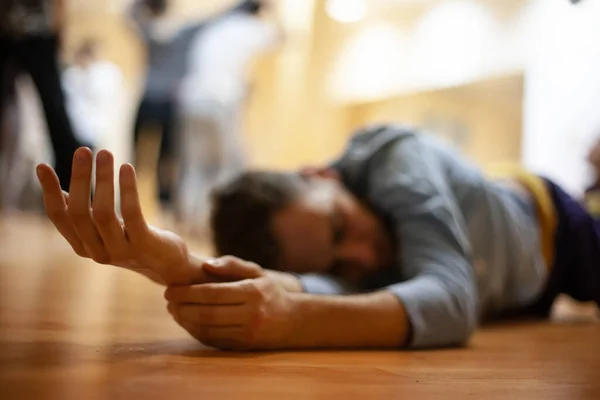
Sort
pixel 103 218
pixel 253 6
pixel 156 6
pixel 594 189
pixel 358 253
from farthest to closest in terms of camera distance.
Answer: pixel 156 6 < pixel 253 6 < pixel 594 189 < pixel 358 253 < pixel 103 218

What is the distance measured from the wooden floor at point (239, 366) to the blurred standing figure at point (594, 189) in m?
0.29

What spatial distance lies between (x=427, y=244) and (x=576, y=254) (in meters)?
0.34

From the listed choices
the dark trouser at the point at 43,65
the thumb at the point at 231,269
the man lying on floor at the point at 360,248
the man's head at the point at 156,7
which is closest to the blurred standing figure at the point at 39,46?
the dark trouser at the point at 43,65

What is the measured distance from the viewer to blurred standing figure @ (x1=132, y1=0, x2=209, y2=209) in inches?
95.3

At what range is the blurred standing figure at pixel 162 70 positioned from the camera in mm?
2422

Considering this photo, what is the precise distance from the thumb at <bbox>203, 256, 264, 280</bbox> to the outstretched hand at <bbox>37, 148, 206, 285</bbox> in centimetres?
4

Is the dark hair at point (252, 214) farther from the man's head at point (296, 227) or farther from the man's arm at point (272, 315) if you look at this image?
the man's arm at point (272, 315)

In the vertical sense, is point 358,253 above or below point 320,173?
below

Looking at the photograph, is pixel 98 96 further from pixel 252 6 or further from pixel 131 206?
pixel 131 206

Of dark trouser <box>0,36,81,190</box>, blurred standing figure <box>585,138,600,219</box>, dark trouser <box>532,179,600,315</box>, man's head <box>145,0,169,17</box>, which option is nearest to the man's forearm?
dark trouser <box>532,179,600,315</box>

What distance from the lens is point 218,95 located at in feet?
8.33

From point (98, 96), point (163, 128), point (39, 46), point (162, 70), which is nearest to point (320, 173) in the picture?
point (39, 46)


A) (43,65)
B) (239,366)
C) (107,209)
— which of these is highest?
(43,65)

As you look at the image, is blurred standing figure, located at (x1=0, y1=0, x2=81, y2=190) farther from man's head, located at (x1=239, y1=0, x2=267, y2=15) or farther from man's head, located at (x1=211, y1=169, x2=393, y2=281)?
man's head, located at (x1=239, y1=0, x2=267, y2=15)
